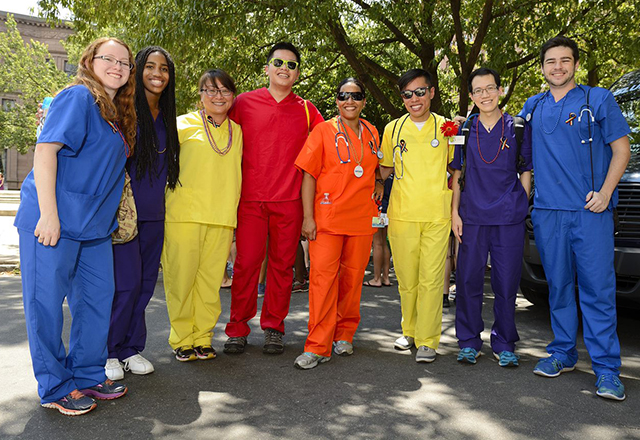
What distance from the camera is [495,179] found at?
4387 mm

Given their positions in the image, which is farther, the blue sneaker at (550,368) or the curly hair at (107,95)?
the blue sneaker at (550,368)

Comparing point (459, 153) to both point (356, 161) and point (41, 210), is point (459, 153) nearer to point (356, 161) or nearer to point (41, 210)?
point (356, 161)

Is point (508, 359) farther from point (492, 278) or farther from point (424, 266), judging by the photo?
point (424, 266)

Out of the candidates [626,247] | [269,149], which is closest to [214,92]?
[269,149]

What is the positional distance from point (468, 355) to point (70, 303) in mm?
2725

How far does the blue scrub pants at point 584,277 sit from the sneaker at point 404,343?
110 centimetres

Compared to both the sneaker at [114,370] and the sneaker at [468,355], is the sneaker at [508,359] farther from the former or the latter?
the sneaker at [114,370]

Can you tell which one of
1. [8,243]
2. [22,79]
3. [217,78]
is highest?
[22,79]

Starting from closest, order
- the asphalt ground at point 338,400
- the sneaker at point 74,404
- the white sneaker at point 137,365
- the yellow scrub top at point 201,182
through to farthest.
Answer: the asphalt ground at point 338,400
the sneaker at point 74,404
the white sneaker at point 137,365
the yellow scrub top at point 201,182

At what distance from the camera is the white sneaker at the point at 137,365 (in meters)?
4.06

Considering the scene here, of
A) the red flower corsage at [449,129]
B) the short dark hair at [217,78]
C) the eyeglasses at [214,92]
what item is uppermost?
the short dark hair at [217,78]

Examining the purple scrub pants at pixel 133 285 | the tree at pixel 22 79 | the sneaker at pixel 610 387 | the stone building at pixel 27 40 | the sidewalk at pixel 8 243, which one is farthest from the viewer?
the stone building at pixel 27 40

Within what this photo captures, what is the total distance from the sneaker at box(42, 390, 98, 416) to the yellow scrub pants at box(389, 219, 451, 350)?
2.35 m

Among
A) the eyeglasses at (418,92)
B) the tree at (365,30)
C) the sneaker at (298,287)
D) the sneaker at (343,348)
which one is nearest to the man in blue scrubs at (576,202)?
the eyeglasses at (418,92)
